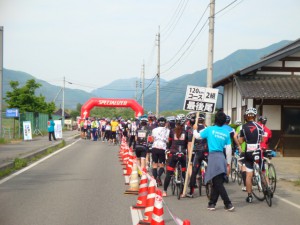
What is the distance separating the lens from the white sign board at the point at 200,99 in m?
11.3

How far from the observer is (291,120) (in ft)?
75.0

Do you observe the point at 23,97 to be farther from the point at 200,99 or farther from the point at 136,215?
the point at 136,215

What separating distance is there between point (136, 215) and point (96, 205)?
117cm

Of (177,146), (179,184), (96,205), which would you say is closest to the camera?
(96,205)

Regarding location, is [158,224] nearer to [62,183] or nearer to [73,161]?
[62,183]

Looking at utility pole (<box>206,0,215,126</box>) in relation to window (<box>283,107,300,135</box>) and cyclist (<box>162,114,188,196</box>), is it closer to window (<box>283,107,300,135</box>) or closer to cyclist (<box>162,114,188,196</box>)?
window (<box>283,107,300,135</box>)

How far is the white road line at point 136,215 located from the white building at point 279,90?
537 inches

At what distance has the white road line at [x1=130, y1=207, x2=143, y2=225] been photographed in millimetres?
7596

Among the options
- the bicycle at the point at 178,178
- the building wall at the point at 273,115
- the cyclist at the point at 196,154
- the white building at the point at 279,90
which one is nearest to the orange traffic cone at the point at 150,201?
the bicycle at the point at 178,178

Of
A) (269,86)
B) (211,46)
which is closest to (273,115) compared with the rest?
(269,86)

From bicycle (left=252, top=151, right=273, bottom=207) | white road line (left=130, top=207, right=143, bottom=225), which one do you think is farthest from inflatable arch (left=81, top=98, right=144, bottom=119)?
white road line (left=130, top=207, right=143, bottom=225)

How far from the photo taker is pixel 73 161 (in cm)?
1844

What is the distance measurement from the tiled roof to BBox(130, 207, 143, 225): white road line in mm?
12707

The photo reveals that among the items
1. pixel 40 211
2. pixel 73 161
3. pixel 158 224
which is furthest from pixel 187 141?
pixel 73 161
